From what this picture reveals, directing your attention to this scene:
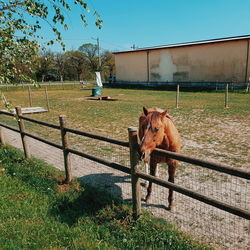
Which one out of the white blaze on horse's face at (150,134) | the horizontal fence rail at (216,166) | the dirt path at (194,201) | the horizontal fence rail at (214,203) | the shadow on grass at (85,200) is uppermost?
the white blaze on horse's face at (150,134)

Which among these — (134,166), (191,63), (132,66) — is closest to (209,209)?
(134,166)

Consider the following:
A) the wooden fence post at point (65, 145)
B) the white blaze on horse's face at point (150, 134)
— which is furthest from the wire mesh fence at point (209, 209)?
the wooden fence post at point (65, 145)

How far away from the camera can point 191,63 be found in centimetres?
2842

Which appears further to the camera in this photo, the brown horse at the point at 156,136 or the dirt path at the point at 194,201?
the dirt path at the point at 194,201

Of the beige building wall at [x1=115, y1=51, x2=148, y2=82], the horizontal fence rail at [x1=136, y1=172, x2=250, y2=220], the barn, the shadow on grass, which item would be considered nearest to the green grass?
the shadow on grass

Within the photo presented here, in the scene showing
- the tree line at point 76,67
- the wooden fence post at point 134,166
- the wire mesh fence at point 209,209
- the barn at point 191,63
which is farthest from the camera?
the tree line at point 76,67

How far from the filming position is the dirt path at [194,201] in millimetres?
2986

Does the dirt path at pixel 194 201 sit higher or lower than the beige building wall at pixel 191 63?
lower

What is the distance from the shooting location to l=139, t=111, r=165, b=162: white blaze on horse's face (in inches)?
109

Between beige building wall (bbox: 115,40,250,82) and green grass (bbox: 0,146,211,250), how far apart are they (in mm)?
24743

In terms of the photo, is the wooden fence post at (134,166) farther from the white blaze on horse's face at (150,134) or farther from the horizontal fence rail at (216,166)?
the horizontal fence rail at (216,166)

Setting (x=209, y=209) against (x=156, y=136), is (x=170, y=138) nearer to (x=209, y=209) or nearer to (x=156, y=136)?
(x=156, y=136)

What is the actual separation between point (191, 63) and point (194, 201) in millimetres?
27036

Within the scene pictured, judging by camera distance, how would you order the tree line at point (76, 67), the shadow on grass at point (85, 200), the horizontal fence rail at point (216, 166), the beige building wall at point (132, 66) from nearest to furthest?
the horizontal fence rail at point (216, 166) < the shadow on grass at point (85, 200) < the beige building wall at point (132, 66) < the tree line at point (76, 67)
